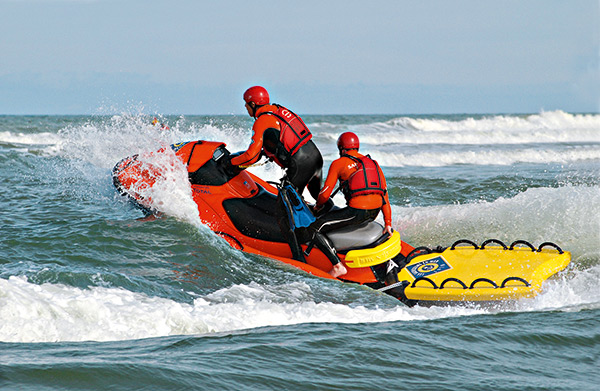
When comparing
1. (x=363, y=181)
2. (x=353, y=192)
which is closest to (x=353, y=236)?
(x=353, y=192)

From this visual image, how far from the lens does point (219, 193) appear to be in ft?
21.0

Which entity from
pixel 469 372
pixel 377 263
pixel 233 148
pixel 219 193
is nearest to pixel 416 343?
pixel 469 372

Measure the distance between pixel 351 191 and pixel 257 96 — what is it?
1.44 m

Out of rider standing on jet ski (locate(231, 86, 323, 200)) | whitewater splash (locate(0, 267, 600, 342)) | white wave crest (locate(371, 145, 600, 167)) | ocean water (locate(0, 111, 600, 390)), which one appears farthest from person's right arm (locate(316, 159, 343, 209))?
white wave crest (locate(371, 145, 600, 167))

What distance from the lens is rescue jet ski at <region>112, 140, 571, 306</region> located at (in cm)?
545

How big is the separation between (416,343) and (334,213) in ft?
6.70

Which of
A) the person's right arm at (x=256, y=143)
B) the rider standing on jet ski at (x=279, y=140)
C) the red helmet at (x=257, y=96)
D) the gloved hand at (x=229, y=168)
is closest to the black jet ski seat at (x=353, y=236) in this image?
the rider standing on jet ski at (x=279, y=140)

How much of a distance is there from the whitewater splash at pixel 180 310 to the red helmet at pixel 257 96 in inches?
76.3

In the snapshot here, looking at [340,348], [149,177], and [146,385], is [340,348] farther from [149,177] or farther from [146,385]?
[149,177]

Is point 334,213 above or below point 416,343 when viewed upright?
above

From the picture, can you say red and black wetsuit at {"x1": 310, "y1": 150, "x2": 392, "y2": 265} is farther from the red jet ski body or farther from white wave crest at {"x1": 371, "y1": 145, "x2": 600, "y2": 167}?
white wave crest at {"x1": 371, "y1": 145, "x2": 600, "y2": 167}

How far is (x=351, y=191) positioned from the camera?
5.74 metres

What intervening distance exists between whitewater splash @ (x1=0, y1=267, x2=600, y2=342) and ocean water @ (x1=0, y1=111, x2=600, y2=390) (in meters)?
0.02

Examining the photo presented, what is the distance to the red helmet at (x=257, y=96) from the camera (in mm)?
6203
